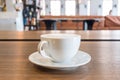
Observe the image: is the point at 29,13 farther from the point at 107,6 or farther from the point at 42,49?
the point at 107,6

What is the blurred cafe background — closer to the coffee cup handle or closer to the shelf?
the shelf

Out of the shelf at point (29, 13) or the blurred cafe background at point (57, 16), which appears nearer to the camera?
the blurred cafe background at point (57, 16)

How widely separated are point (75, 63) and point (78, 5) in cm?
890

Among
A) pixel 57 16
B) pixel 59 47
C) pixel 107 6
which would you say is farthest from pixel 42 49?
pixel 107 6

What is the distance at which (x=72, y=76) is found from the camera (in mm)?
485

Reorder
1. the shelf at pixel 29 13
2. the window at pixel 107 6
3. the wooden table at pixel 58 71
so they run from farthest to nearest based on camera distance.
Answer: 1. the window at pixel 107 6
2. the shelf at pixel 29 13
3. the wooden table at pixel 58 71

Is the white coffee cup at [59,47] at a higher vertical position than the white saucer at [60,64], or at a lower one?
higher

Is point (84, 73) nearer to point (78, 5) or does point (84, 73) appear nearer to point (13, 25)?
point (13, 25)

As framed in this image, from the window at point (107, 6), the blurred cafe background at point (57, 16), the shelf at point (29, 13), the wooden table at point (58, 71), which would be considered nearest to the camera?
the wooden table at point (58, 71)

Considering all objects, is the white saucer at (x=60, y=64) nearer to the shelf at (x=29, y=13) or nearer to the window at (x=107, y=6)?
the shelf at (x=29, y=13)

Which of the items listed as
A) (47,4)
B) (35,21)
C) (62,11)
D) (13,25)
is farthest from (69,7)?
(13,25)

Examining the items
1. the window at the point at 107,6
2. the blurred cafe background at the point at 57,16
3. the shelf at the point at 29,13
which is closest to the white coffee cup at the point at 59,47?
the blurred cafe background at the point at 57,16

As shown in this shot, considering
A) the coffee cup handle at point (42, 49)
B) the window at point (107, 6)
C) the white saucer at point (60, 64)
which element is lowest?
the white saucer at point (60, 64)

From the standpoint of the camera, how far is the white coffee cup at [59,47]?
0.52 meters
